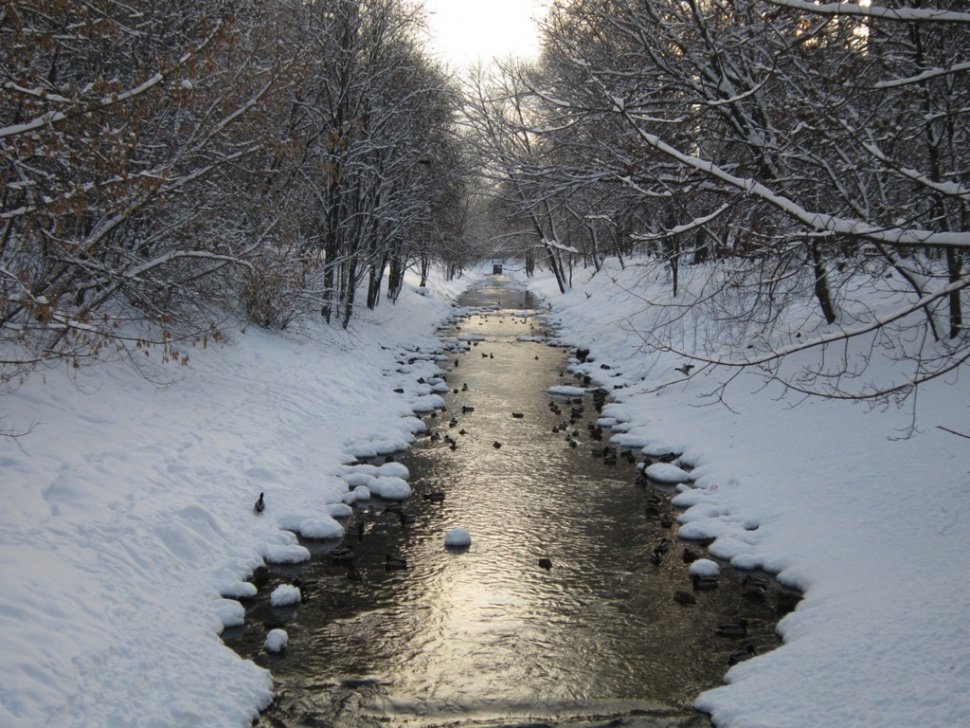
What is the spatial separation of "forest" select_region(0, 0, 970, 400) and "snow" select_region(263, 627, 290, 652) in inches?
114

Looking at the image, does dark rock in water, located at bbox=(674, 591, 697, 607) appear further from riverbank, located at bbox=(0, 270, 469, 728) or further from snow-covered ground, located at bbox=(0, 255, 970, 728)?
riverbank, located at bbox=(0, 270, 469, 728)

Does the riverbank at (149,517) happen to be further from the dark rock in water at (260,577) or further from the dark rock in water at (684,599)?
the dark rock in water at (684,599)

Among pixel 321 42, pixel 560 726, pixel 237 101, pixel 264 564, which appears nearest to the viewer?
pixel 560 726

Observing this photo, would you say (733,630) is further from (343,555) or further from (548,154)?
(548,154)

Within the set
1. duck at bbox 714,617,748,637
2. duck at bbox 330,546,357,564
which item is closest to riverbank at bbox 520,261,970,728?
duck at bbox 714,617,748,637

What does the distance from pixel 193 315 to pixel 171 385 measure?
9.19 ft

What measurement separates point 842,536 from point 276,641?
5.78 m

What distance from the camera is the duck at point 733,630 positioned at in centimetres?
658

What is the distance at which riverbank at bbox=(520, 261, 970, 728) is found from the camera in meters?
5.22

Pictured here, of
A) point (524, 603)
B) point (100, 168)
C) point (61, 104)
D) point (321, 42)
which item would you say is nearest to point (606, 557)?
point (524, 603)

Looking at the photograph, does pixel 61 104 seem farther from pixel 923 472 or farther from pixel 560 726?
pixel 923 472

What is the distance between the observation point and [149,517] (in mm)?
7430

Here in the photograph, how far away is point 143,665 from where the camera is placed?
5.41m

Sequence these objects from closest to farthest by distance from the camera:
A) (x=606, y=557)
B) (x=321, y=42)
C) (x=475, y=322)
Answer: (x=606, y=557)
(x=321, y=42)
(x=475, y=322)
